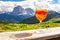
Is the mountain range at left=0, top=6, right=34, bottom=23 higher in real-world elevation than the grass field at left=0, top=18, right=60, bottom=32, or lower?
higher

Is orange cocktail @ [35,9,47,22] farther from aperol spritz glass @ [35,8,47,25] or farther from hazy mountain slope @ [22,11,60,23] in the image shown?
hazy mountain slope @ [22,11,60,23]

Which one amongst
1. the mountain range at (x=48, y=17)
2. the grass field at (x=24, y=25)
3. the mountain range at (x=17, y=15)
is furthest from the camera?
the mountain range at (x=48, y=17)

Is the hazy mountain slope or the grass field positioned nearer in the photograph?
the grass field

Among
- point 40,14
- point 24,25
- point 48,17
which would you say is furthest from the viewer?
point 48,17

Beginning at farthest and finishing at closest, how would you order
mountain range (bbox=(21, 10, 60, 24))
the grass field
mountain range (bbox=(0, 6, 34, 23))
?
mountain range (bbox=(21, 10, 60, 24))
mountain range (bbox=(0, 6, 34, 23))
the grass field

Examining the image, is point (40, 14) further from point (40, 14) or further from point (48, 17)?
point (48, 17)

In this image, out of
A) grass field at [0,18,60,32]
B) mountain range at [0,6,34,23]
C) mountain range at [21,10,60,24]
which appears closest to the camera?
grass field at [0,18,60,32]

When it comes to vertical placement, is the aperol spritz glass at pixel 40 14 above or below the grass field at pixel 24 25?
above

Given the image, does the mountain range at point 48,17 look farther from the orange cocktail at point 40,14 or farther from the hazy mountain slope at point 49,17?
the orange cocktail at point 40,14

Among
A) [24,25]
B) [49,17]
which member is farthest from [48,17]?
[24,25]

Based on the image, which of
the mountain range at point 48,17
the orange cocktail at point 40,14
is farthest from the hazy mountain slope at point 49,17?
the orange cocktail at point 40,14

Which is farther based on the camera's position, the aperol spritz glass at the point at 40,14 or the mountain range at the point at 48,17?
the mountain range at the point at 48,17

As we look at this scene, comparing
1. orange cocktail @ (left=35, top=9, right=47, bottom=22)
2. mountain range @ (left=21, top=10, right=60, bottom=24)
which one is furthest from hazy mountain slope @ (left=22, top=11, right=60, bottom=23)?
orange cocktail @ (left=35, top=9, right=47, bottom=22)

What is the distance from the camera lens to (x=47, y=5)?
1.89 metres
